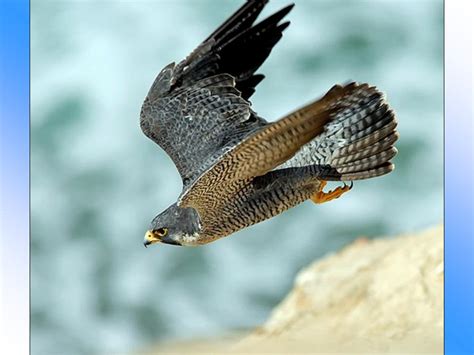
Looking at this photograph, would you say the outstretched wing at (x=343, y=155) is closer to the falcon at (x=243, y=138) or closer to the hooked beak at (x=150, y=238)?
the falcon at (x=243, y=138)

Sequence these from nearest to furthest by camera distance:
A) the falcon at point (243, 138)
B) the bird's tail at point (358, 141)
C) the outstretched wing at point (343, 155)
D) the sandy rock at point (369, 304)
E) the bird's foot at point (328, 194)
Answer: the falcon at point (243, 138)
the outstretched wing at point (343, 155)
the bird's tail at point (358, 141)
the bird's foot at point (328, 194)
the sandy rock at point (369, 304)

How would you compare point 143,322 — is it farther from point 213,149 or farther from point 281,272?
point 213,149

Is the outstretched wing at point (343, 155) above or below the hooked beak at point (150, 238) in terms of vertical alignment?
above

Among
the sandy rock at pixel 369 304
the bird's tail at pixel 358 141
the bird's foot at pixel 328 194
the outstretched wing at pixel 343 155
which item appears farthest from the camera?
the sandy rock at pixel 369 304

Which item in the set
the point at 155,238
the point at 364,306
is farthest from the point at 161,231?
the point at 364,306

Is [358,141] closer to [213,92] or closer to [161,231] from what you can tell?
[213,92]

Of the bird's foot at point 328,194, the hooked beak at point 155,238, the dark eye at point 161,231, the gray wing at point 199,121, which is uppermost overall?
the gray wing at point 199,121

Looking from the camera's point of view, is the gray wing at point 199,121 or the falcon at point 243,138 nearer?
the falcon at point 243,138

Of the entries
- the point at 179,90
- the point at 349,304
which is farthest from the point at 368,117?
the point at 349,304

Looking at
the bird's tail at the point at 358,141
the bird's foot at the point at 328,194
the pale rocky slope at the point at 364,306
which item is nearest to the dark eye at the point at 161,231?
the bird's tail at the point at 358,141
